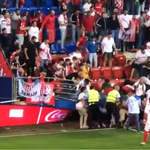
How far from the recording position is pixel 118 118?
23000mm

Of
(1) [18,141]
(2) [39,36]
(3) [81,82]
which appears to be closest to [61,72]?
(3) [81,82]

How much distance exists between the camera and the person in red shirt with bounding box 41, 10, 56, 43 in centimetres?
2677

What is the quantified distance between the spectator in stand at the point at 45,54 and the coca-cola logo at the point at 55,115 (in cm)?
254

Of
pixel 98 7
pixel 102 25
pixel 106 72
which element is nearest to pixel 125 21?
pixel 102 25

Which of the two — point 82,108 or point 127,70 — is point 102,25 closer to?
point 127,70

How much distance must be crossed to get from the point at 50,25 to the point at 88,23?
173cm

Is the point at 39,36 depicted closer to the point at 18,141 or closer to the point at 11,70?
the point at 11,70

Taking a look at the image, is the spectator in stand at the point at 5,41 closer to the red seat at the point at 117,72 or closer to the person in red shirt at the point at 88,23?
the person in red shirt at the point at 88,23

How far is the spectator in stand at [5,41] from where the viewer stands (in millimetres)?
24703

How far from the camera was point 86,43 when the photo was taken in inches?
1054

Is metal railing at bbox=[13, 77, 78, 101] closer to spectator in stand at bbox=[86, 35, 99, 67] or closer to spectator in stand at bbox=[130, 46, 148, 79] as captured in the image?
spectator in stand at bbox=[86, 35, 99, 67]

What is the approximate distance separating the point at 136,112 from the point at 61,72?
12.7 ft

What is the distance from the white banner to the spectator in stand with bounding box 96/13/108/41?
5.64 metres

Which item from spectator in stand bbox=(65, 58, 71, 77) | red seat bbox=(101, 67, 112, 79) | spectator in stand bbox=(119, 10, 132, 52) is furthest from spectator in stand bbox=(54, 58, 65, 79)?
spectator in stand bbox=(119, 10, 132, 52)
